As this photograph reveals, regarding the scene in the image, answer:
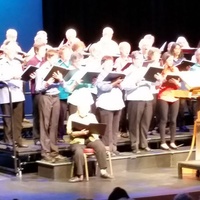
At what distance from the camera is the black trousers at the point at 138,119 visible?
8695mm

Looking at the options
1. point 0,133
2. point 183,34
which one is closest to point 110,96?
point 0,133

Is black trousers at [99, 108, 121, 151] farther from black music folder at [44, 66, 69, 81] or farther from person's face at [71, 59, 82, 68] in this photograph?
black music folder at [44, 66, 69, 81]

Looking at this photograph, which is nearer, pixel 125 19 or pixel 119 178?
pixel 119 178

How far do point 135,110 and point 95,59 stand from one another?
2.94 ft

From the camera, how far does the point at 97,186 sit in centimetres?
757

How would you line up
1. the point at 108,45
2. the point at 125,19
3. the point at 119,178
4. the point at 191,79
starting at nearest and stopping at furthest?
the point at 191,79, the point at 119,178, the point at 108,45, the point at 125,19

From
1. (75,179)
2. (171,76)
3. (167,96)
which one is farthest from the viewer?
(167,96)

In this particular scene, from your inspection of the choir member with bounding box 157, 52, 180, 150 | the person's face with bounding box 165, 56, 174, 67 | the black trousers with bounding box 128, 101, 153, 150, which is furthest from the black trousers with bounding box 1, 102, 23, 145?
the person's face with bounding box 165, 56, 174, 67

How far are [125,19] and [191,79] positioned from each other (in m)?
4.55

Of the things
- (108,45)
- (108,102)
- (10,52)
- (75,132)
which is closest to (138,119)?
(108,102)

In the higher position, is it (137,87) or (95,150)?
(137,87)

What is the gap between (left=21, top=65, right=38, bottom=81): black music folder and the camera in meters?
7.89

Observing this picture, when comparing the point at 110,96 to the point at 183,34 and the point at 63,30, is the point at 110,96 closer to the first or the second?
the point at 63,30

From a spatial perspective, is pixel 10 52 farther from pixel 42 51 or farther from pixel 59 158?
pixel 59 158
